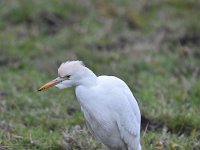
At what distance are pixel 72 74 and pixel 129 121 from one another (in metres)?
0.60

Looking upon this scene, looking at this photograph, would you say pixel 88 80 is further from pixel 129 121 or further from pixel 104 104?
pixel 129 121

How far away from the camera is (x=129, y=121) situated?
17.9ft

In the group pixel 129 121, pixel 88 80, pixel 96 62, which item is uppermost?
pixel 88 80

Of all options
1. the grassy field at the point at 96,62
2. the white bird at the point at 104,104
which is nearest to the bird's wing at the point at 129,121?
the white bird at the point at 104,104

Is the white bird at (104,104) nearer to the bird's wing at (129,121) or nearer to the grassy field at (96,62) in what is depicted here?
the bird's wing at (129,121)

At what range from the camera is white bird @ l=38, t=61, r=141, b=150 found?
205 inches

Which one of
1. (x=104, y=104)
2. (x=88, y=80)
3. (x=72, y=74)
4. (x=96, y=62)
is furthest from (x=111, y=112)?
(x=96, y=62)

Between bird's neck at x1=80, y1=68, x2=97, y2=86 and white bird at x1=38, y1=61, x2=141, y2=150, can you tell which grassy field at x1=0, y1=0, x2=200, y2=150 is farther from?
bird's neck at x1=80, y1=68, x2=97, y2=86

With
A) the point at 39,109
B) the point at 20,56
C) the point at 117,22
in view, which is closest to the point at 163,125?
the point at 39,109

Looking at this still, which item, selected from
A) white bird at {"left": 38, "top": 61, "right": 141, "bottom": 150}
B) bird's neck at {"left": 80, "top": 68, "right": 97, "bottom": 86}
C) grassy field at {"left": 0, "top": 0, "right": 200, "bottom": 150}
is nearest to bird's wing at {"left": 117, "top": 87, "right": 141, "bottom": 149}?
white bird at {"left": 38, "top": 61, "right": 141, "bottom": 150}

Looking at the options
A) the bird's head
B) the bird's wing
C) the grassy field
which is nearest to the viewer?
the bird's head

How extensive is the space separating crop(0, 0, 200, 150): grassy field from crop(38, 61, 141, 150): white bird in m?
0.55

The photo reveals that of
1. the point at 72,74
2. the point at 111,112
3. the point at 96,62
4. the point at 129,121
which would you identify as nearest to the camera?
the point at 72,74

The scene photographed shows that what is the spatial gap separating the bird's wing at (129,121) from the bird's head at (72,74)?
0.34 meters
